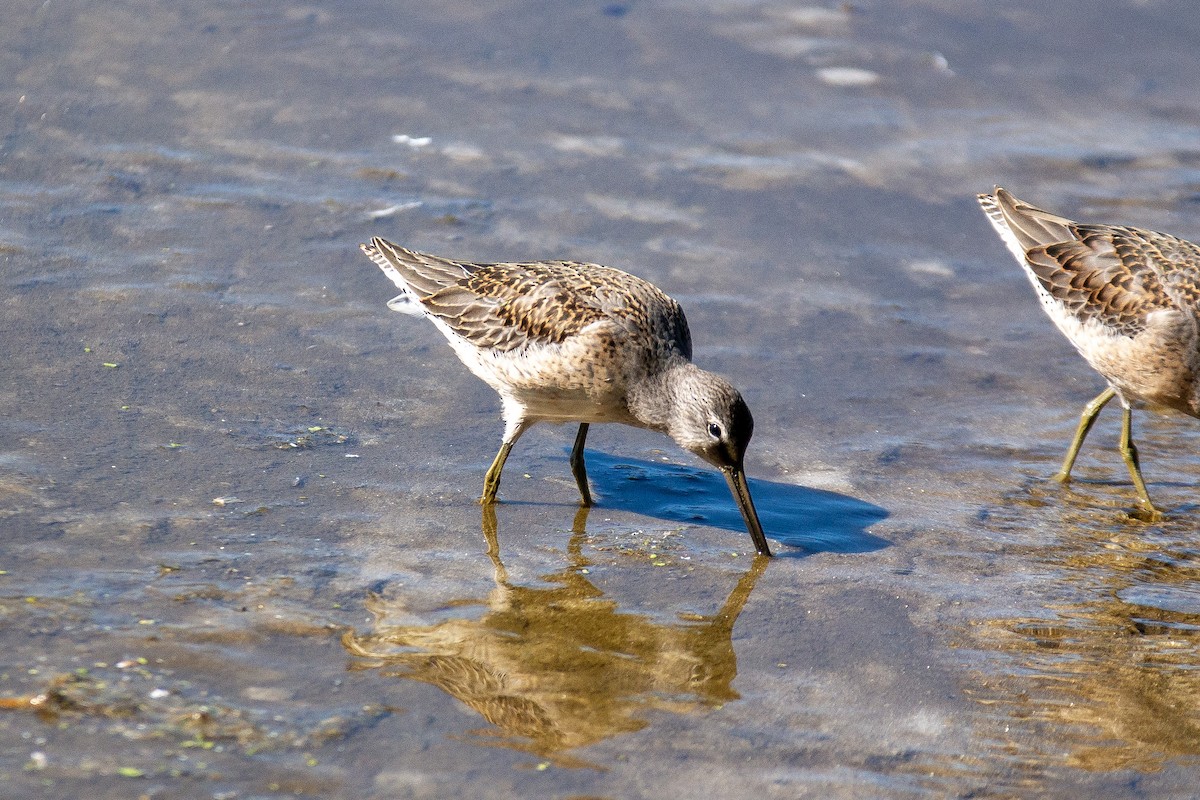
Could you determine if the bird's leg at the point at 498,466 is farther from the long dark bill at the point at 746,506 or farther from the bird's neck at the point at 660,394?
the long dark bill at the point at 746,506

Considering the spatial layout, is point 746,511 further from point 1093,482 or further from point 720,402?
point 1093,482

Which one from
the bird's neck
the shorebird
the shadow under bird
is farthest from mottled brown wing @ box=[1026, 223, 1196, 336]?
the bird's neck

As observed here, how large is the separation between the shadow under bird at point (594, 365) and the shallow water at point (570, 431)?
34cm

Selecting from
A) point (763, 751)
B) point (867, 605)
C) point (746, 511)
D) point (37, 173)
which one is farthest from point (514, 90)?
point (763, 751)

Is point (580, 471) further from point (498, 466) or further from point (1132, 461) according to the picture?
point (1132, 461)

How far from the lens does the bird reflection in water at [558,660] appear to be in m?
4.12

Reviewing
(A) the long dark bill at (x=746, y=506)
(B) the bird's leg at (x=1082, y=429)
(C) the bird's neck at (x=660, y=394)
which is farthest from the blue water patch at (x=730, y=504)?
(B) the bird's leg at (x=1082, y=429)

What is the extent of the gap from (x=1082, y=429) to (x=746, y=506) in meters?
2.06

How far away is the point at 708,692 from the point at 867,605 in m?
0.94

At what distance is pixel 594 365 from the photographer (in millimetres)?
5500

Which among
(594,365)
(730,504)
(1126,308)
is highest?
(1126,308)

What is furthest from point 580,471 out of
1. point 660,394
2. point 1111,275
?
point 1111,275

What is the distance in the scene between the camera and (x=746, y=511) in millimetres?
5414

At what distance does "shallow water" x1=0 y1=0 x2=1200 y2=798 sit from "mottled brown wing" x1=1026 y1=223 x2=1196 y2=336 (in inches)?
26.3
